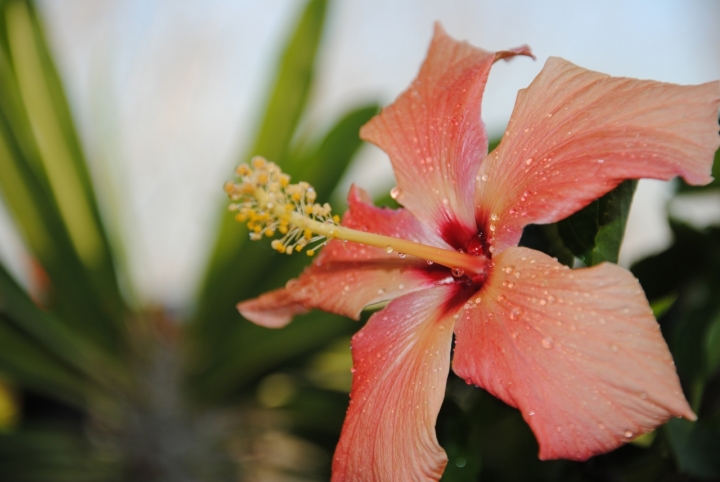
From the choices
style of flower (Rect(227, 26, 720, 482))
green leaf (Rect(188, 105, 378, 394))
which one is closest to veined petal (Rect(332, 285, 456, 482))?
style of flower (Rect(227, 26, 720, 482))

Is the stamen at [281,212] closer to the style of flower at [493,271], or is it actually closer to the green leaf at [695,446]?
the style of flower at [493,271]

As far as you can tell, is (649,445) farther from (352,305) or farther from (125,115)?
(125,115)

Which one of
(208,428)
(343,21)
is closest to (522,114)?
(208,428)

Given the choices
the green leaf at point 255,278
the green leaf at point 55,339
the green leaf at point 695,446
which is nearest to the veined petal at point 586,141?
the green leaf at point 695,446

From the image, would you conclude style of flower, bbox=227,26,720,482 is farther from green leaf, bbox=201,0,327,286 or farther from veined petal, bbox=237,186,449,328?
green leaf, bbox=201,0,327,286

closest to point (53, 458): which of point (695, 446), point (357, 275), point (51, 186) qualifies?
point (51, 186)

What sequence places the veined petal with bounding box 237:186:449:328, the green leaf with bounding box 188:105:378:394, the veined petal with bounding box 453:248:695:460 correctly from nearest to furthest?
the veined petal with bounding box 453:248:695:460 < the veined petal with bounding box 237:186:449:328 < the green leaf with bounding box 188:105:378:394

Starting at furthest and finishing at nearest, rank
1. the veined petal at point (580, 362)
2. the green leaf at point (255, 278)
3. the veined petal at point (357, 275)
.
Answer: the green leaf at point (255, 278) < the veined petal at point (357, 275) < the veined petal at point (580, 362)
